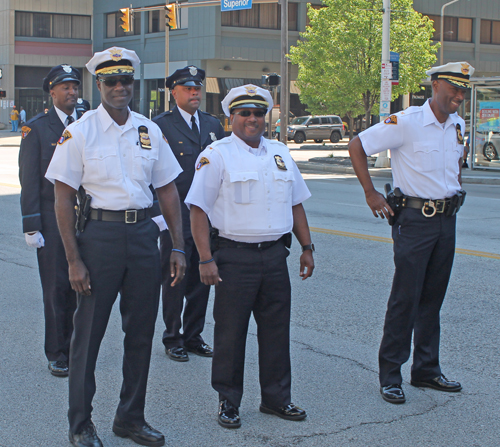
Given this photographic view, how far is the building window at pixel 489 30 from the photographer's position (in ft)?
174

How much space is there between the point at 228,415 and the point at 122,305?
0.89 m

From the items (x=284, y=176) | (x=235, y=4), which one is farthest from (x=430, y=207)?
(x=235, y=4)

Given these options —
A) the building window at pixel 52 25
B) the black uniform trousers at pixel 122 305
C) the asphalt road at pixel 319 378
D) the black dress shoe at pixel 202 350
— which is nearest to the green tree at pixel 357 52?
the asphalt road at pixel 319 378

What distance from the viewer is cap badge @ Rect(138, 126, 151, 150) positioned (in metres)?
3.82

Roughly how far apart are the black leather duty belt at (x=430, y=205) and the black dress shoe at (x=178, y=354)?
2.00 metres

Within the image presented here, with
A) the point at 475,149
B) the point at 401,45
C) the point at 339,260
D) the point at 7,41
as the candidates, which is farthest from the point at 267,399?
the point at 7,41

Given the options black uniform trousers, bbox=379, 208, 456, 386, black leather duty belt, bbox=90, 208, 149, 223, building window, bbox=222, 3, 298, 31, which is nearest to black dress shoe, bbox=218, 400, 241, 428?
black uniform trousers, bbox=379, 208, 456, 386

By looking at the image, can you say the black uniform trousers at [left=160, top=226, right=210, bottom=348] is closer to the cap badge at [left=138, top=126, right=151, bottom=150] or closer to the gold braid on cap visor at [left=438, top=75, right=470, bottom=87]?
the cap badge at [left=138, top=126, right=151, bottom=150]

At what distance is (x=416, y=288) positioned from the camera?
454cm

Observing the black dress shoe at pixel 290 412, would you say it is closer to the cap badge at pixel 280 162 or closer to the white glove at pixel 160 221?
the white glove at pixel 160 221

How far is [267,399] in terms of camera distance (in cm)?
422

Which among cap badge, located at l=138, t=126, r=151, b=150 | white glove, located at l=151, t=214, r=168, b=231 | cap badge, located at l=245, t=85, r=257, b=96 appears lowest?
white glove, located at l=151, t=214, r=168, b=231

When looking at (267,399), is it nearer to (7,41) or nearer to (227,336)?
(227,336)

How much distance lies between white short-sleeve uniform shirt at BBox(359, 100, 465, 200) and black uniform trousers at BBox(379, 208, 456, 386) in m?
0.17
